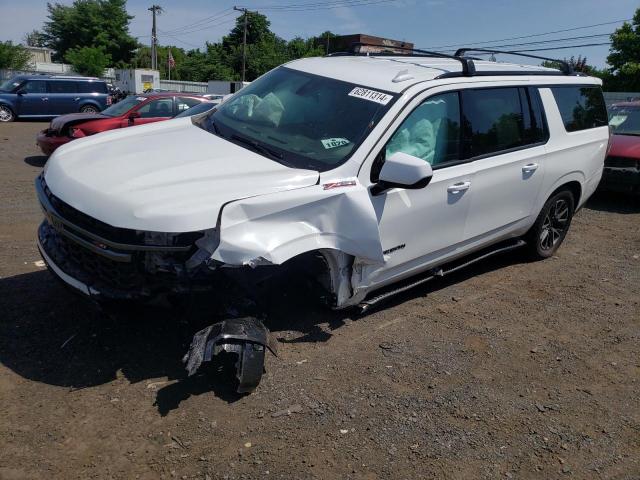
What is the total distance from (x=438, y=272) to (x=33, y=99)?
19785mm

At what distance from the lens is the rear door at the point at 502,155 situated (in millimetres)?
4332

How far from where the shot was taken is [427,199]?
12.8 feet

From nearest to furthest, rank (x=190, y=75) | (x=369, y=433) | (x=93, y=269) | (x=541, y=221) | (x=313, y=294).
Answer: (x=369, y=433), (x=93, y=269), (x=313, y=294), (x=541, y=221), (x=190, y=75)

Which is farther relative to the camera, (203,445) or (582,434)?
(582,434)

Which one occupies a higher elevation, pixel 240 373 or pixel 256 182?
pixel 256 182

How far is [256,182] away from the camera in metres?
3.16

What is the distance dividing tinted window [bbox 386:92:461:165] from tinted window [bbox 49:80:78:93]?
19.5 m

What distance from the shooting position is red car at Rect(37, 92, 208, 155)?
10305 mm

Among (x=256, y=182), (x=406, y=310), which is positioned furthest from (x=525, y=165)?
(x=256, y=182)

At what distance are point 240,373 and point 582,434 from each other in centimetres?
203

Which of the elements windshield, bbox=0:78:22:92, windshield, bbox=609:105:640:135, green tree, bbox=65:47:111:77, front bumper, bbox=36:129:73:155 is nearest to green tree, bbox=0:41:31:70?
green tree, bbox=65:47:111:77

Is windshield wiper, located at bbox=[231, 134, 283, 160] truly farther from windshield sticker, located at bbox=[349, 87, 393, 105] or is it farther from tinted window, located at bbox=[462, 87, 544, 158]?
tinted window, located at bbox=[462, 87, 544, 158]

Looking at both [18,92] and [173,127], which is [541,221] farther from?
[18,92]

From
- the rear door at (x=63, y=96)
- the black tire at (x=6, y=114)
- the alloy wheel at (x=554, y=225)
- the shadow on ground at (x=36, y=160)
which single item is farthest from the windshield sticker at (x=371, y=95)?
the black tire at (x=6, y=114)
